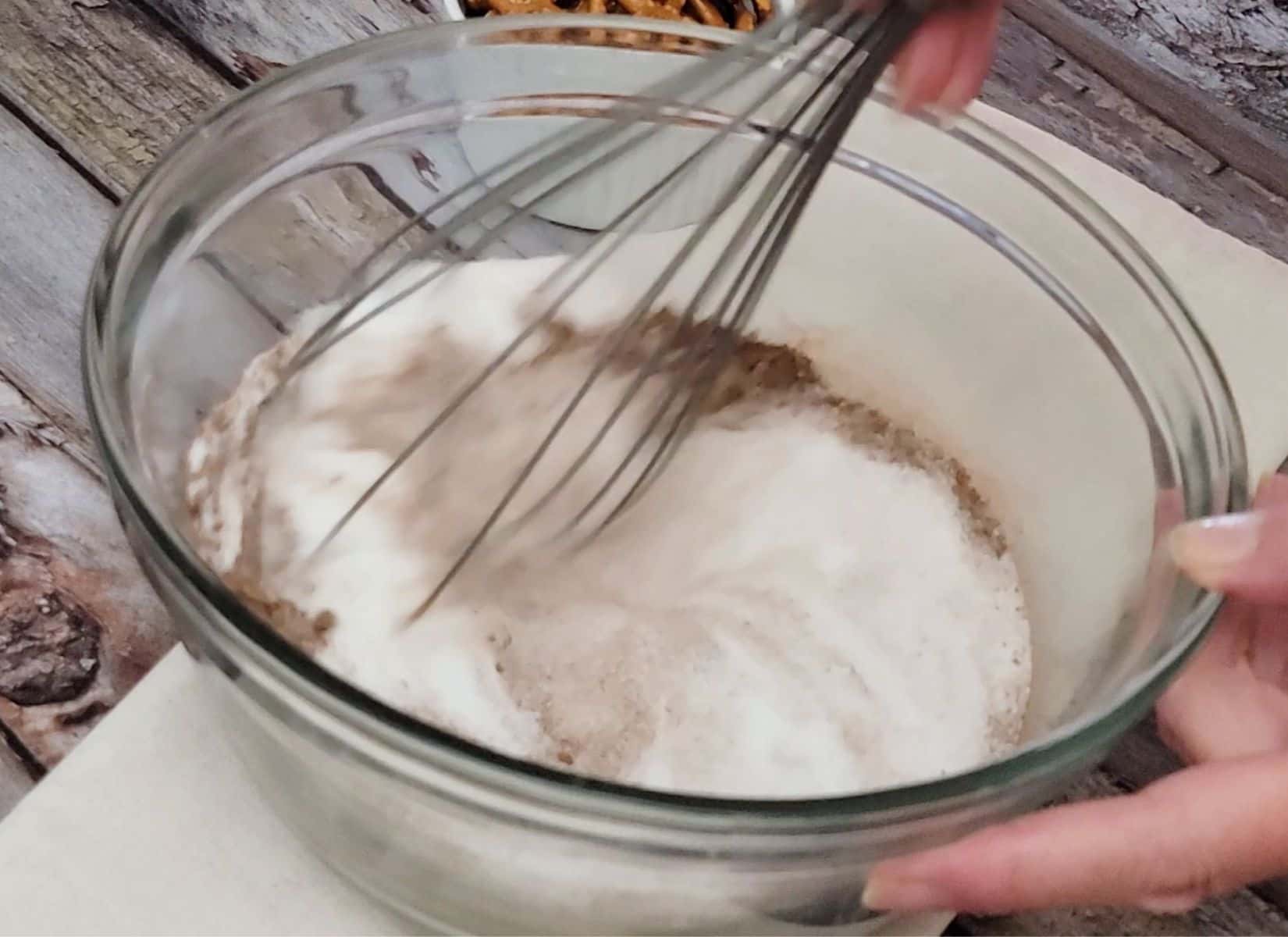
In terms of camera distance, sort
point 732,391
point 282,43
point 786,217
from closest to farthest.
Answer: point 786,217 → point 732,391 → point 282,43

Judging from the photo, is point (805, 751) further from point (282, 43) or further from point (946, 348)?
point (282, 43)

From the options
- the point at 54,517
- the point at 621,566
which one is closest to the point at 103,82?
the point at 54,517

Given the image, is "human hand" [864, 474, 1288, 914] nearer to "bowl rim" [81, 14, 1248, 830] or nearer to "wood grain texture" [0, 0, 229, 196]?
"bowl rim" [81, 14, 1248, 830]

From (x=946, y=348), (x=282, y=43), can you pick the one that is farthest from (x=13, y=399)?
(x=946, y=348)

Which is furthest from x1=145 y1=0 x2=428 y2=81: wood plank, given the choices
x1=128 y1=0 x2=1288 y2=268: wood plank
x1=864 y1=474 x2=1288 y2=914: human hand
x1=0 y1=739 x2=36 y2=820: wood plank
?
x1=864 y1=474 x2=1288 y2=914: human hand

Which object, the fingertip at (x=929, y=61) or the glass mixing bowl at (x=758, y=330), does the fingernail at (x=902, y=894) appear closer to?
the glass mixing bowl at (x=758, y=330)

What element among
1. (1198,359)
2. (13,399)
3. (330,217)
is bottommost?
(13,399)

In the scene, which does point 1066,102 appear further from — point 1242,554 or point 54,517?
point 54,517
